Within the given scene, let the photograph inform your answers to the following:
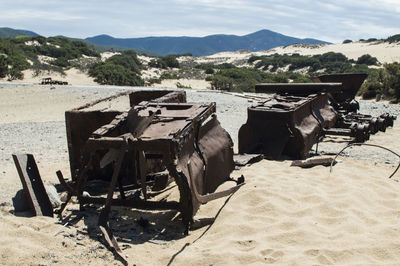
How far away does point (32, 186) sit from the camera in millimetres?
4473

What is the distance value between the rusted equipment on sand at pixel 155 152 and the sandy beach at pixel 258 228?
0.69 feet

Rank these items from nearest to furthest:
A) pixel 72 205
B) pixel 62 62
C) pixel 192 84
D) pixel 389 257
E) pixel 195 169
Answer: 1. pixel 389 257
2. pixel 195 169
3. pixel 72 205
4. pixel 192 84
5. pixel 62 62

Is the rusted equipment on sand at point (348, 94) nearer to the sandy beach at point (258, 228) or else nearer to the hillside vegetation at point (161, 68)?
the sandy beach at point (258, 228)

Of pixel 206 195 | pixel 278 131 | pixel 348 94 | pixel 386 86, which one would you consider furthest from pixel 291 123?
pixel 386 86

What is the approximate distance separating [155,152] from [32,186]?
Result: 4.51 ft

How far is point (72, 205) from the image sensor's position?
4.80 m

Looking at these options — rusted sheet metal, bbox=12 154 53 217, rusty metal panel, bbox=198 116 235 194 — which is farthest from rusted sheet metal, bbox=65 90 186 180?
rusty metal panel, bbox=198 116 235 194

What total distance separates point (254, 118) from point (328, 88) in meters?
2.76

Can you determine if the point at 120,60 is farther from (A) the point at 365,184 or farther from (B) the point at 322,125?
(A) the point at 365,184

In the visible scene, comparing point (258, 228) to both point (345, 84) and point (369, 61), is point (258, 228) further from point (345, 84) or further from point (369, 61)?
point (369, 61)

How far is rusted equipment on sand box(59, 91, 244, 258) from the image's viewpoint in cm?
395

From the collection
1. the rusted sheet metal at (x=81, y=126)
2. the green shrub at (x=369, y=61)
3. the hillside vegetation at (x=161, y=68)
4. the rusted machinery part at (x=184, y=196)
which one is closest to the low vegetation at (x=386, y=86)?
the hillside vegetation at (x=161, y=68)

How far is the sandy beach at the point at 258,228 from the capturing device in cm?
332

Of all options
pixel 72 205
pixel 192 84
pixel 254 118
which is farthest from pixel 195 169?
pixel 192 84
